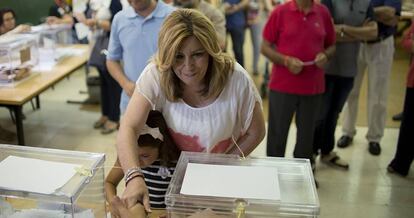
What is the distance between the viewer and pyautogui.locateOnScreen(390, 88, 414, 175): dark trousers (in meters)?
2.62

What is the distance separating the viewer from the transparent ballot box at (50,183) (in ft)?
3.18

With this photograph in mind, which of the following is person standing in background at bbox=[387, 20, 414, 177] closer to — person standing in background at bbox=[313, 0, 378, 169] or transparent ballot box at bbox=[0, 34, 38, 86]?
person standing in background at bbox=[313, 0, 378, 169]

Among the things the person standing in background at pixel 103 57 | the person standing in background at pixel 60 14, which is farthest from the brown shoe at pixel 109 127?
the person standing in background at pixel 60 14

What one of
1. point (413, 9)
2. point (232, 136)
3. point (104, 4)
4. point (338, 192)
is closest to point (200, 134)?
point (232, 136)

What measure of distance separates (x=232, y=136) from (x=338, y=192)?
136cm

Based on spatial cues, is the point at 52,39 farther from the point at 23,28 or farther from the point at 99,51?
the point at 23,28

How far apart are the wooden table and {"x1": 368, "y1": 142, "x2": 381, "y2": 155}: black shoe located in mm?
2184

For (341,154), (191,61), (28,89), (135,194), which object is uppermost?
(191,61)

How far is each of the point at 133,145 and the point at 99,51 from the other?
2071 mm

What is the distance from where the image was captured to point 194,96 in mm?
1350

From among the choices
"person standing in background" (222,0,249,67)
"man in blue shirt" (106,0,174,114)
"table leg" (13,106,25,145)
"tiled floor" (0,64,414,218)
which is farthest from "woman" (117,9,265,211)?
"person standing in background" (222,0,249,67)

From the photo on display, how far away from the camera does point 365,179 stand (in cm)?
272

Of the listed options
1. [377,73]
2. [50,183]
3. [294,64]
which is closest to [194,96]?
[50,183]

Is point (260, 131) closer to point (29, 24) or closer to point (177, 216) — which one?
point (177, 216)
